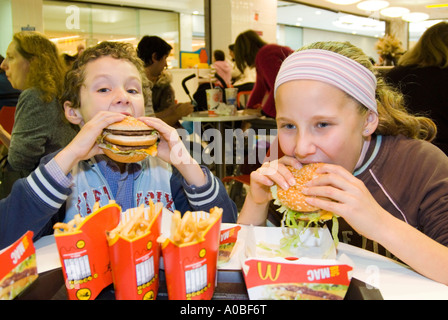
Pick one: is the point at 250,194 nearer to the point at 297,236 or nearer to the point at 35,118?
the point at 297,236

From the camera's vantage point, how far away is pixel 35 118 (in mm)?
3115

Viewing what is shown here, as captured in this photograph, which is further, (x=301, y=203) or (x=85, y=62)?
(x=85, y=62)

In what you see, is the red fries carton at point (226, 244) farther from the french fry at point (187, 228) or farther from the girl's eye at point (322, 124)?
the girl's eye at point (322, 124)

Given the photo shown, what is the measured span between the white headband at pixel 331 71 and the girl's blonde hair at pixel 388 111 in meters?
0.05

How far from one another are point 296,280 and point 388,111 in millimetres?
899

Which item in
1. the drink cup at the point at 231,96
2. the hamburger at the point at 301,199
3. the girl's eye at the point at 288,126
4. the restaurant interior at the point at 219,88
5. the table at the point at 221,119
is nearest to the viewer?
the restaurant interior at the point at 219,88

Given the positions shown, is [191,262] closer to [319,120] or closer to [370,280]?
[370,280]

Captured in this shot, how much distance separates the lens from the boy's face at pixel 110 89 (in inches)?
61.7

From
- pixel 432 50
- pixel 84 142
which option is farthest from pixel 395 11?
pixel 84 142

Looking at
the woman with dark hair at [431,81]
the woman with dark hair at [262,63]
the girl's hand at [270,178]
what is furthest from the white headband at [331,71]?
the woman with dark hair at [262,63]

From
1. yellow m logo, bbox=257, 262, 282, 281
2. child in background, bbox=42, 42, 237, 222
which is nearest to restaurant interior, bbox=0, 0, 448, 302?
yellow m logo, bbox=257, 262, 282, 281

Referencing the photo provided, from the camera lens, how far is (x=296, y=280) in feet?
2.71

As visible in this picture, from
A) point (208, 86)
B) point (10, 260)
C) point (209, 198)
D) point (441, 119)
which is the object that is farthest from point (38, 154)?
point (208, 86)

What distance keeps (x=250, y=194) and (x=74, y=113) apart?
0.85 m
